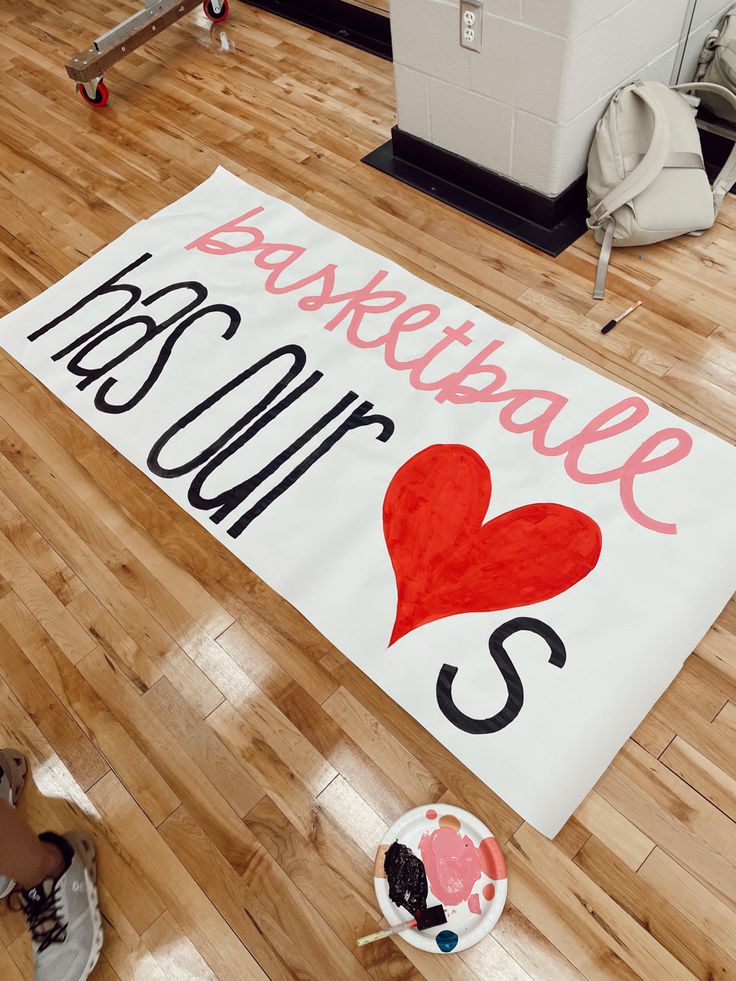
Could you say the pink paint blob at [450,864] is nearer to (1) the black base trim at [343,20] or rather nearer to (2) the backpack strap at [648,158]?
(2) the backpack strap at [648,158]

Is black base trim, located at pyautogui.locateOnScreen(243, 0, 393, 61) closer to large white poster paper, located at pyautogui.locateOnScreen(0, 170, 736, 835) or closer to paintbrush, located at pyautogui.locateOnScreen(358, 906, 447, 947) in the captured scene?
large white poster paper, located at pyautogui.locateOnScreen(0, 170, 736, 835)

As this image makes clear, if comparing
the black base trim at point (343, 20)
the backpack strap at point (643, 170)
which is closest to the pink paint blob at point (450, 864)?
the backpack strap at point (643, 170)

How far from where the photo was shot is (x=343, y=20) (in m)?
2.70

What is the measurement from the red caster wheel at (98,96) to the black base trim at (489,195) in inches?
44.6

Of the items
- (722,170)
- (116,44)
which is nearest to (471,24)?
(722,170)

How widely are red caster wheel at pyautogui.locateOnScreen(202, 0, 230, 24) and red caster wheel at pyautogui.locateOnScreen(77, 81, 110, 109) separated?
0.60 m

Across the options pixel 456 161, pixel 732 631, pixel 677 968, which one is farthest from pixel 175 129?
pixel 677 968

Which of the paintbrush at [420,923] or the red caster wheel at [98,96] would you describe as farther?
the red caster wheel at [98,96]

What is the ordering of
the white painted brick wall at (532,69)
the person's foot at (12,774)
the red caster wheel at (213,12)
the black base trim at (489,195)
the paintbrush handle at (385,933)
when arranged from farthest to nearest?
the red caster wheel at (213,12) → the black base trim at (489,195) → the white painted brick wall at (532,69) → the person's foot at (12,774) → the paintbrush handle at (385,933)

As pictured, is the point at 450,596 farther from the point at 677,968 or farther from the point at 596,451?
the point at 677,968

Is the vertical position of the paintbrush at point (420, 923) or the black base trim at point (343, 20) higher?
the black base trim at point (343, 20)

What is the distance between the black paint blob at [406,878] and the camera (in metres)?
1.08

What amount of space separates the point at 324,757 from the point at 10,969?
566mm

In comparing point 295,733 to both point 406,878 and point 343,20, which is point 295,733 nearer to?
point 406,878
